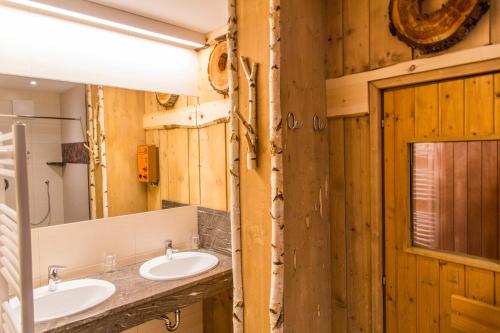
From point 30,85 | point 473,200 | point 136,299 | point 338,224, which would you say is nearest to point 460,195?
point 473,200

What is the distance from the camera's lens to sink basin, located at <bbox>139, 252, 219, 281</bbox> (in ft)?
7.24

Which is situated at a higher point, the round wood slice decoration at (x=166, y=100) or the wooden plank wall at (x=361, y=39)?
the wooden plank wall at (x=361, y=39)

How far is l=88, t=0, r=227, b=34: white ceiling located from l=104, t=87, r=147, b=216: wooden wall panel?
547 millimetres

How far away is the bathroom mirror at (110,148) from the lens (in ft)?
6.53

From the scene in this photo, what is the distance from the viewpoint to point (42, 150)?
2.02 meters

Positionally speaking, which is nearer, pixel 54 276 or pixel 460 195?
pixel 460 195

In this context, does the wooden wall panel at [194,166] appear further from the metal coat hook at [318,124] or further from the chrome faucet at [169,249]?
the metal coat hook at [318,124]

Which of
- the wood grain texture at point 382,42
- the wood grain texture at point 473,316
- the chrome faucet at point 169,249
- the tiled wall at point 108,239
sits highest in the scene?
the wood grain texture at point 382,42

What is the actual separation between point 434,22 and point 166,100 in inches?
72.3


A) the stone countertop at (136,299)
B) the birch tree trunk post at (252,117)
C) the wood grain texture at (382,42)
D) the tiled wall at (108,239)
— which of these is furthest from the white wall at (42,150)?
the wood grain texture at (382,42)

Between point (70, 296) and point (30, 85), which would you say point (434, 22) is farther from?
point (70, 296)

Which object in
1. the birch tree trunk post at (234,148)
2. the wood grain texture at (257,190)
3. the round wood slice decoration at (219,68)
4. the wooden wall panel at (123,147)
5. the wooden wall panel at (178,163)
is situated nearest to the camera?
the wood grain texture at (257,190)

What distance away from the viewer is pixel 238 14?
5.99 ft

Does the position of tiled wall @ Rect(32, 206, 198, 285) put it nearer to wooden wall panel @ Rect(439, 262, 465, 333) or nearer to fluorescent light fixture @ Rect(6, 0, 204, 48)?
fluorescent light fixture @ Rect(6, 0, 204, 48)
